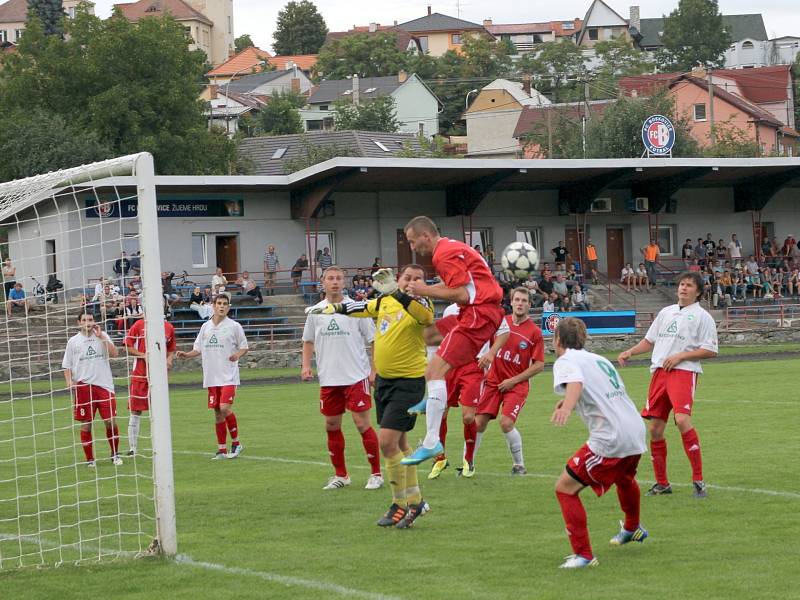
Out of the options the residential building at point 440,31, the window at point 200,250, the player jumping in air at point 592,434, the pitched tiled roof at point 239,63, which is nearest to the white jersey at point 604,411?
the player jumping in air at point 592,434

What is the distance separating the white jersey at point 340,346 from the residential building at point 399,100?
3418 inches

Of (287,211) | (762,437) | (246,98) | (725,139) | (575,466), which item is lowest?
(762,437)

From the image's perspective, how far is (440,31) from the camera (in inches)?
5738

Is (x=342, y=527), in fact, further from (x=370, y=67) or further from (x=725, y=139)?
(x=370, y=67)

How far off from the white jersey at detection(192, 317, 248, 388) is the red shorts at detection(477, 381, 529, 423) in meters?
3.62

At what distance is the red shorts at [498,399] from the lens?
12055 mm

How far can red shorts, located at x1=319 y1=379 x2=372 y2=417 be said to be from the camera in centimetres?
1154

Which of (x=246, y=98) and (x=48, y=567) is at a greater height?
(x=246, y=98)

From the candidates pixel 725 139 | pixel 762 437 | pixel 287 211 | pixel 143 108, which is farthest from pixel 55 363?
pixel 725 139

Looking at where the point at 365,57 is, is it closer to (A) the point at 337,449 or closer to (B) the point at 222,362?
(B) the point at 222,362

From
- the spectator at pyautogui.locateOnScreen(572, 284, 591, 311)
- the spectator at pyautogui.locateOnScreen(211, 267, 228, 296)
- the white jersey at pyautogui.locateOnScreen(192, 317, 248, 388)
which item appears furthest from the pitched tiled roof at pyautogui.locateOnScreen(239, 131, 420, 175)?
the white jersey at pyautogui.locateOnScreen(192, 317, 248, 388)

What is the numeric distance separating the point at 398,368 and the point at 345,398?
2.01 m

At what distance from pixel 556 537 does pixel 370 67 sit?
11735cm

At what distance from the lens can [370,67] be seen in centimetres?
12319
